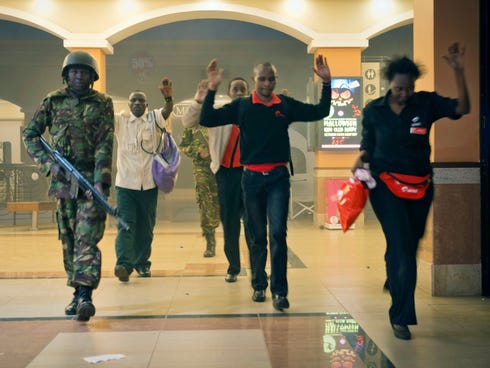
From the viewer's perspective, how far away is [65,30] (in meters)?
11.9

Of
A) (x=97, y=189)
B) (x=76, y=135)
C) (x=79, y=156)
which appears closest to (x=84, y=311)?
(x=97, y=189)

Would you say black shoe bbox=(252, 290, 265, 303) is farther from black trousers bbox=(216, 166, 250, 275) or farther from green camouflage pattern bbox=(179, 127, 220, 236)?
green camouflage pattern bbox=(179, 127, 220, 236)

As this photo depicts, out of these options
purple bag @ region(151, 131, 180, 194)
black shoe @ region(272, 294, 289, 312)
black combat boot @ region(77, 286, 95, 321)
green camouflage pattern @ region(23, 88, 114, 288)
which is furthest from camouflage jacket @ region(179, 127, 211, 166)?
black combat boot @ region(77, 286, 95, 321)

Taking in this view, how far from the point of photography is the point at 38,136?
4883 mm

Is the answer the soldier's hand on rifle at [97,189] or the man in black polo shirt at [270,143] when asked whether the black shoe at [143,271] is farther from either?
the soldier's hand on rifle at [97,189]

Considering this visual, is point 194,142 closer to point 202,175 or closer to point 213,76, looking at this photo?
point 202,175

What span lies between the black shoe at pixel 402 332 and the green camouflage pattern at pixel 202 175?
12.9ft

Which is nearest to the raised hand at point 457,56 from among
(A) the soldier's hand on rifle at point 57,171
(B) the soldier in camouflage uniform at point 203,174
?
(A) the soldier's hand on rifle at point 57,171

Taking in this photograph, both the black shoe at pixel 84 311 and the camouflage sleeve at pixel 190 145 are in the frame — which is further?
the camouflage sleeve at pixel 190 145

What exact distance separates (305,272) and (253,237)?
1802mm

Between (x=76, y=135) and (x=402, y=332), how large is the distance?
2.57 m

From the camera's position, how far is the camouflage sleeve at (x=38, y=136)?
4766 millimetres

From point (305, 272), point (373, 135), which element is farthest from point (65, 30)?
point (373, 135)

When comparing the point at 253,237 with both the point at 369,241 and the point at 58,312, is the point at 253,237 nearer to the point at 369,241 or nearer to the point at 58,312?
the point at 58,312
